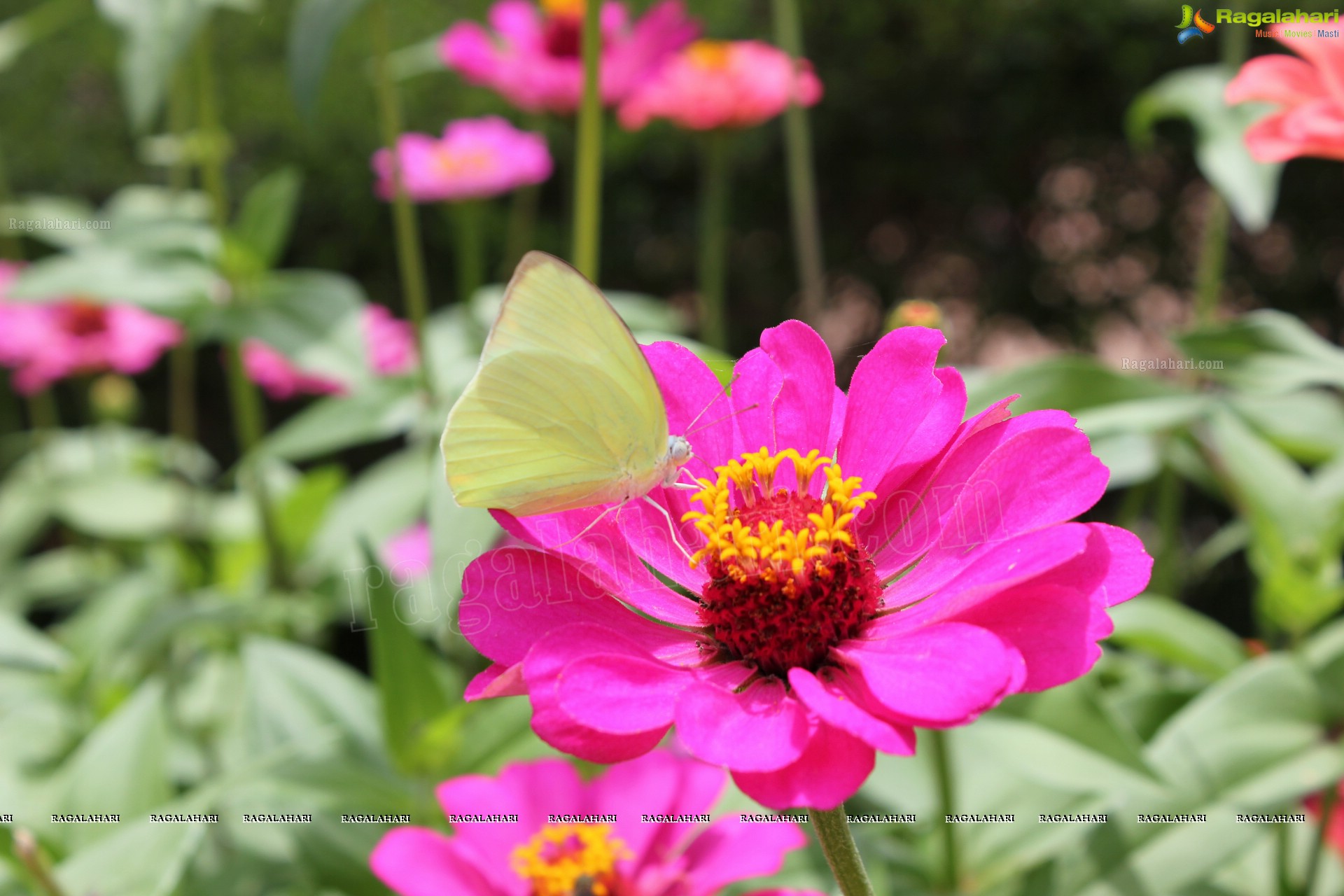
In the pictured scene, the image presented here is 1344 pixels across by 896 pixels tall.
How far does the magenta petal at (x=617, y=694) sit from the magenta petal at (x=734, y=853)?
0.18 meters

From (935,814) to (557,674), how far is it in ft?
1.63

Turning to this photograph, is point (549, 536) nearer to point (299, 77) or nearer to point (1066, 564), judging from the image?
point (1066, 564)

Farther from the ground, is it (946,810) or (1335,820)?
(946,810)

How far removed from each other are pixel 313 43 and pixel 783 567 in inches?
21.8

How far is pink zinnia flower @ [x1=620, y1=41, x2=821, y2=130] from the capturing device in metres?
1.42

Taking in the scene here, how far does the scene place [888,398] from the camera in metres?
0.50

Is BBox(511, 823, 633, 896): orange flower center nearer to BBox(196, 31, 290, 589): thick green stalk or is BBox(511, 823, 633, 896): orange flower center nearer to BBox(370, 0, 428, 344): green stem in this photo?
BBox(370, 0, 428, 344): green stem

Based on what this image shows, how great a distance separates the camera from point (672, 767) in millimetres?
652

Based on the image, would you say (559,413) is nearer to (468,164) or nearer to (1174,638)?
(1174,638)

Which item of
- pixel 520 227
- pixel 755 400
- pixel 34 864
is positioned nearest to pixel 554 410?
pixel 755 400

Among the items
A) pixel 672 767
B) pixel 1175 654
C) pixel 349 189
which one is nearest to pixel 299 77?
pixel 672 767

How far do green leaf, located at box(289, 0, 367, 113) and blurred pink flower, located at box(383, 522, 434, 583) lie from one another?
562 millimetres

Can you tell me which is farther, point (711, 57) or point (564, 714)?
point (711, 57)

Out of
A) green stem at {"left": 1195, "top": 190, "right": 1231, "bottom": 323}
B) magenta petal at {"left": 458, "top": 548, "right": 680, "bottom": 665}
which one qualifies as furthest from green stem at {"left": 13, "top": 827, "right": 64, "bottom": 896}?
green stem at {"left": 1195, "top": 190, "right": 1231, "bottom": 323}
